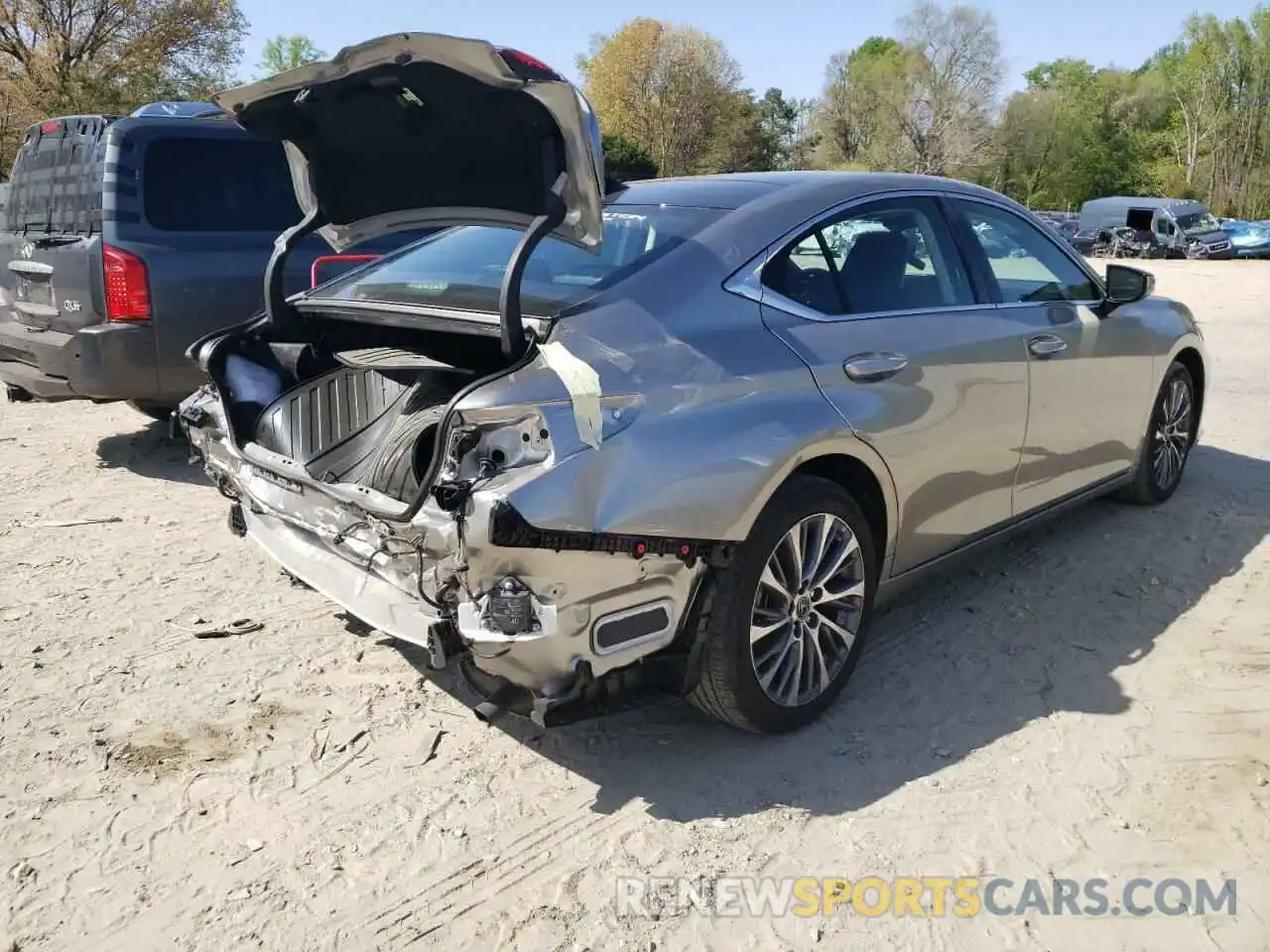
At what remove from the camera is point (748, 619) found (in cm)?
304

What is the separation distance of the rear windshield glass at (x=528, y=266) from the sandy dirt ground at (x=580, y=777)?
134 cm

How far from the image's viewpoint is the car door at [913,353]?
331 cm

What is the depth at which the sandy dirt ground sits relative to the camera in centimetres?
257

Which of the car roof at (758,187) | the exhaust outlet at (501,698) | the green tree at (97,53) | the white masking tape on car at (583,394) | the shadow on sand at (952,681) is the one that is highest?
the green tree at (97,53)

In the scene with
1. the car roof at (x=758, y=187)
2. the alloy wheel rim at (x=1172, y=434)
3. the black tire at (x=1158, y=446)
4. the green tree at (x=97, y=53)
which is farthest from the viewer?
the green tree at (x=97, y=53)

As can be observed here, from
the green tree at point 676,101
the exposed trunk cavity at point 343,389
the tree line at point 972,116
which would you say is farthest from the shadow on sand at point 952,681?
the green tree at point 676,101

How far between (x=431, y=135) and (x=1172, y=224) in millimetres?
34951

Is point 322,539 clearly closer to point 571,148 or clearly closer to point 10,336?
point 571,148

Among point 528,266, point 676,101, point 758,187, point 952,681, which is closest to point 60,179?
point 528,266

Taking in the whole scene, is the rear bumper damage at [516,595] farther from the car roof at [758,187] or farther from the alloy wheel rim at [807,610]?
the car roof at [758,187]

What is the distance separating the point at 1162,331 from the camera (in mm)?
5168

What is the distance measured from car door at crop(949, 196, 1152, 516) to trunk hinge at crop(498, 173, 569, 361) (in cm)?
182

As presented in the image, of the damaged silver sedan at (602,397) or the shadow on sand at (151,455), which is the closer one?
the damaged silver sedan at (602,397)

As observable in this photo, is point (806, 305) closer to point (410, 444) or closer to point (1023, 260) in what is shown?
point (410, 444)
